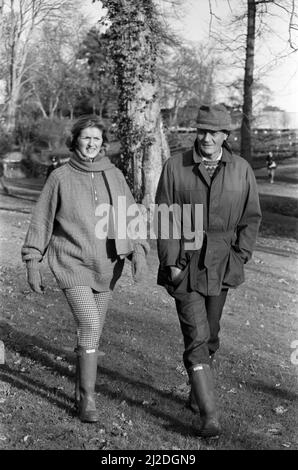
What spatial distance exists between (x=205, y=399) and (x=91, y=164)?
170 cm

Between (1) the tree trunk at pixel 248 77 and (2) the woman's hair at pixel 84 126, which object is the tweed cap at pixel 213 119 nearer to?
(2) the woman's hair at pixel 84 126

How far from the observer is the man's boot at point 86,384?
4734 mm

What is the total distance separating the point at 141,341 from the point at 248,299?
12.1ft

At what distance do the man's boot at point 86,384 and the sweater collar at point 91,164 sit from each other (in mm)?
1193

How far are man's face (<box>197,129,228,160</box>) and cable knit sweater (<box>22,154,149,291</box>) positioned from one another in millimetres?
633

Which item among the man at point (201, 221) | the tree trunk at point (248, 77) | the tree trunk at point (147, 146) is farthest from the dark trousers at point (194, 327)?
the tree trunk at point (248, 77)

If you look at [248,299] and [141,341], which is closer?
[141,341]

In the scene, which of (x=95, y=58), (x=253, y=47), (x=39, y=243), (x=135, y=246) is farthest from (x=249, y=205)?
(x=95, y=58)

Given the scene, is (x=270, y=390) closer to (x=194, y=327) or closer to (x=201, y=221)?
(x=194, y=327)

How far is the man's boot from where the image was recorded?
4.73 meters

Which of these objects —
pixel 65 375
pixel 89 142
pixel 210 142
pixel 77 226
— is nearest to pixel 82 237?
pixel 77 226

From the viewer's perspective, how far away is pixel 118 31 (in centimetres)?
1289

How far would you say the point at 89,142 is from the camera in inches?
195

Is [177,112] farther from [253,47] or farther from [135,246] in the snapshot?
[135,246]
